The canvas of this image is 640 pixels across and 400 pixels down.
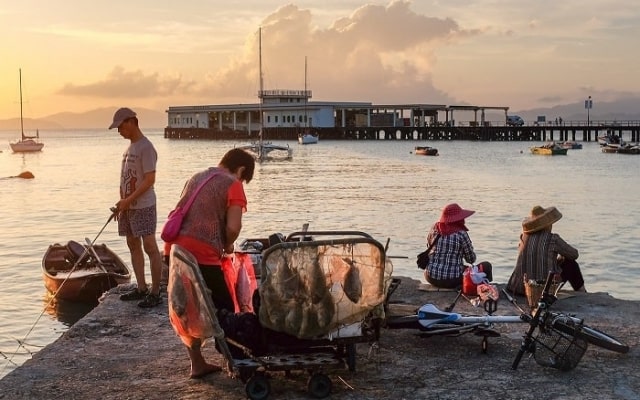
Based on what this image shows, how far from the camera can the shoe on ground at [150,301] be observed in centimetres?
830

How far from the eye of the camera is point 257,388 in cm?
541

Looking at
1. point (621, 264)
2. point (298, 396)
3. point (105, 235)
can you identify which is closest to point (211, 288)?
point (298, 396)

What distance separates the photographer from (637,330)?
7.30m

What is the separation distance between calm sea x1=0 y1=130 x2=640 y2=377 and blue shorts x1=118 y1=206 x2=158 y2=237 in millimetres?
1762

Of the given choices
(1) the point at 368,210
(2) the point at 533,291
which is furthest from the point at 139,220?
(1) the point at 368,210

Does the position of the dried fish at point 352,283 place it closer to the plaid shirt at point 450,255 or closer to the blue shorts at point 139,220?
the plaid shirt at point 450,255

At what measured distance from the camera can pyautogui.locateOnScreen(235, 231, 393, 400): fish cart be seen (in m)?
5.27

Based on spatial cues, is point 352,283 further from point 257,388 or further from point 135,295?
point 135,295

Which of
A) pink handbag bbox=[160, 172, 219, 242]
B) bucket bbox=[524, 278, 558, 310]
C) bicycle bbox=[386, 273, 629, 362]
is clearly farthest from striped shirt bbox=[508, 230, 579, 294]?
pink handbag bbox=[160, 172, 219, 242]

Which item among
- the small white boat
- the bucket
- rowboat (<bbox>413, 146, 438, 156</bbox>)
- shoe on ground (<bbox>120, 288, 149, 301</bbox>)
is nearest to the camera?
the bucket

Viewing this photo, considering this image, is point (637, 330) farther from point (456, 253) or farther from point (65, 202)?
point (65, 202)

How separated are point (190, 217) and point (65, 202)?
1161 inches

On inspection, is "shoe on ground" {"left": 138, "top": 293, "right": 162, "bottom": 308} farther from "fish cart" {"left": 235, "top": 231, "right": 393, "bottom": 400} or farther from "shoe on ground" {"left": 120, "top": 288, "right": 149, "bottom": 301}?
"fish cart" {"left": 235, "top": 231, "right": 393, "bottom": 400}

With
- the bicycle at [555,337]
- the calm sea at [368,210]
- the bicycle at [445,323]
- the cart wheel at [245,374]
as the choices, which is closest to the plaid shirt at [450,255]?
the bicycle at [445,323]
